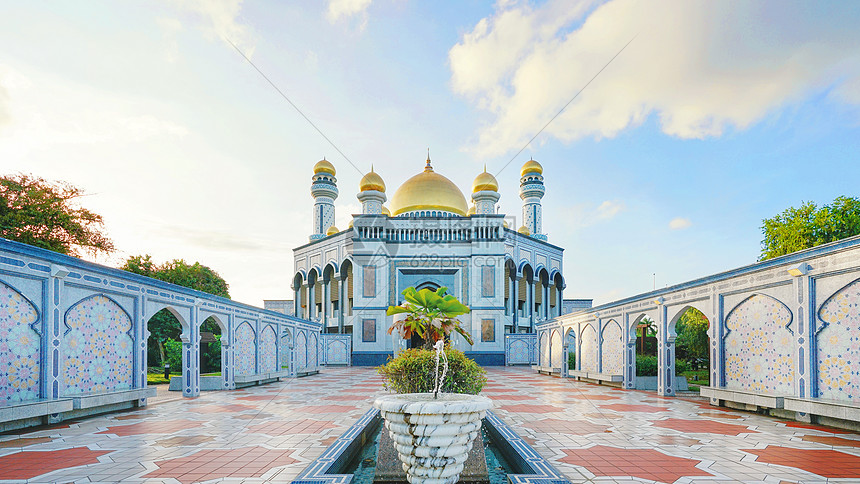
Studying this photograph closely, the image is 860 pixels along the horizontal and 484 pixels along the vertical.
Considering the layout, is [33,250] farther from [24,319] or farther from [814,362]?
[814,362]

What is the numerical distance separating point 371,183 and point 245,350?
703 inches

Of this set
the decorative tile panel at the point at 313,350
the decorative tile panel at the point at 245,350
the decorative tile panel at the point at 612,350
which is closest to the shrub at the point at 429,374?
the decorative tile panel at the point at 612,350

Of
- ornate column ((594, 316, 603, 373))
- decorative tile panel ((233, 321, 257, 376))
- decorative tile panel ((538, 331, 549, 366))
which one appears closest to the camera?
decorative tile panel ((233, 321, 257, 376))

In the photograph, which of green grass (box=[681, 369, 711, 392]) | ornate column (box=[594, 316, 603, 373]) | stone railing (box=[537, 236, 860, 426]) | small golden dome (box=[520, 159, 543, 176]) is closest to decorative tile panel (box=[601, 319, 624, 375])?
ornate column (box=[594, 316, 603, 373])

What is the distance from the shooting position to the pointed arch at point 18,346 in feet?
22.1

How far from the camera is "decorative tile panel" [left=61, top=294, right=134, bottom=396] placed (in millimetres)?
7891

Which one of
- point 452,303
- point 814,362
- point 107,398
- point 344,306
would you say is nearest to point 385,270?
point 344,306

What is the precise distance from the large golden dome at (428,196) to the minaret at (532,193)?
410 centimetres

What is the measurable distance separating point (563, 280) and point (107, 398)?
2807cm

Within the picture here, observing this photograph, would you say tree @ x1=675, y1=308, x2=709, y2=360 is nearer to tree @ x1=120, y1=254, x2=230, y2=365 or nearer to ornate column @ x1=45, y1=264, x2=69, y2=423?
ornate column @ x1=45, y1=264, x2=69, y2=423

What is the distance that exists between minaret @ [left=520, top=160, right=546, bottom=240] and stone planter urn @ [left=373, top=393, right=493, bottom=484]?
96.7ft

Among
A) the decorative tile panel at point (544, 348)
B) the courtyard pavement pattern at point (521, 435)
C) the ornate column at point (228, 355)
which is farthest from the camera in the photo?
the decorative tile panel at point (544, 348)

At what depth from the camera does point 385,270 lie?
2616 centimetres

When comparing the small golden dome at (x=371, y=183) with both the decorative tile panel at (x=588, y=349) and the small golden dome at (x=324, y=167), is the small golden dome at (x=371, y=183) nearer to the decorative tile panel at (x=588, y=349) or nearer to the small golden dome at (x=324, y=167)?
the small golden dome at (x=324, y=167)
